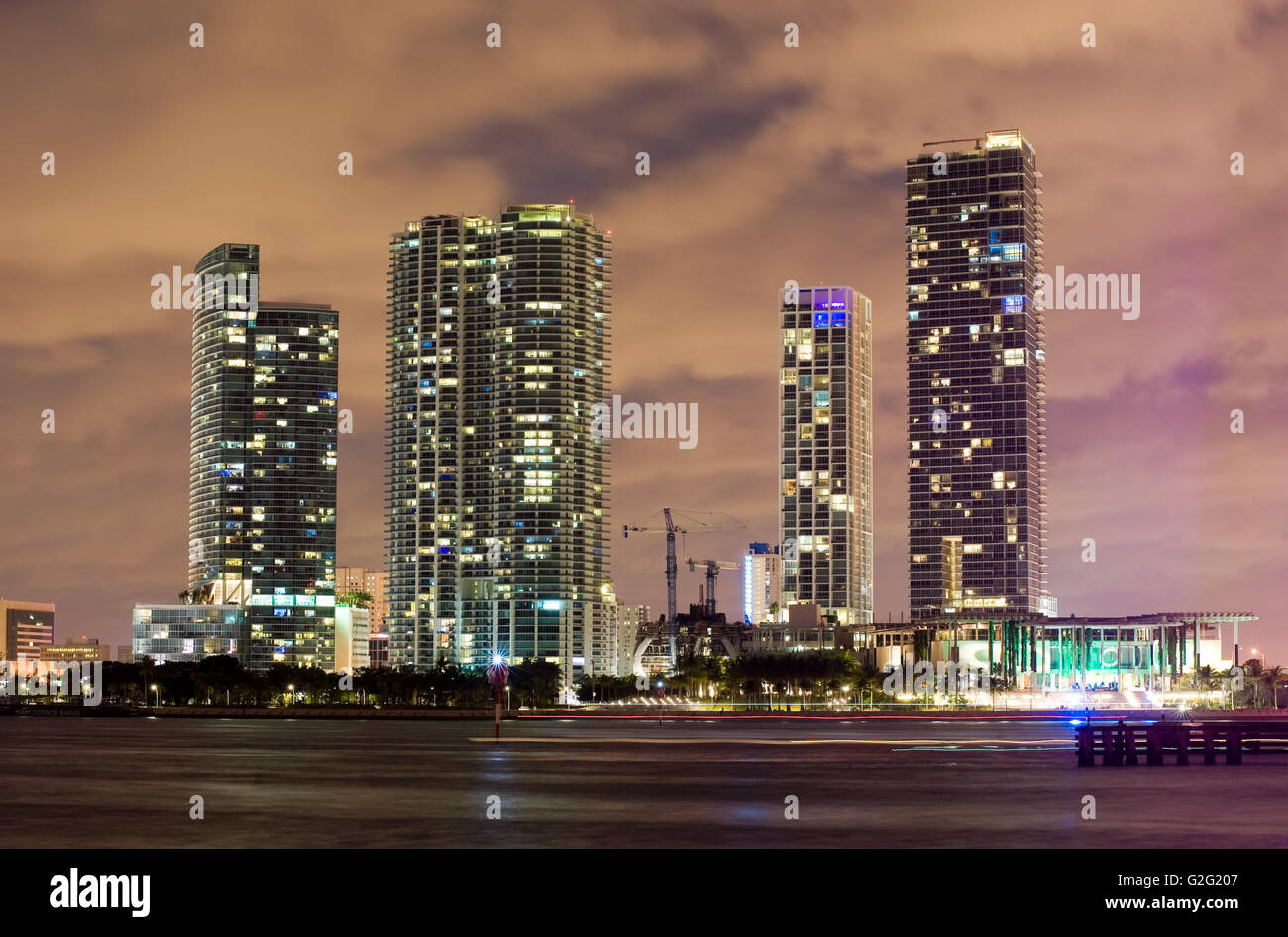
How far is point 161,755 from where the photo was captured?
10531cm

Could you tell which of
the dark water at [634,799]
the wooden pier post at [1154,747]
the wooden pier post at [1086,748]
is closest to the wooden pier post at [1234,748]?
the dark water at [634,799]

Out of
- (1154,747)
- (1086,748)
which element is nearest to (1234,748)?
(1154,747)

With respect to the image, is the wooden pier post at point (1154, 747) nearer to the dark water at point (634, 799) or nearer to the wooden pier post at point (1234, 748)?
the dark water at point (634, 799)

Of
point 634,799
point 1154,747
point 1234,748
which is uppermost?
point 634,799

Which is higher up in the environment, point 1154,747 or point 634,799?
point 634,799

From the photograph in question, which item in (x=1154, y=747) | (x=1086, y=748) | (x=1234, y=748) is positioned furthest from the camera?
(x=1234, y=748)

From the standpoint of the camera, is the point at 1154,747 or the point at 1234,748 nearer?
the point at 1154,747

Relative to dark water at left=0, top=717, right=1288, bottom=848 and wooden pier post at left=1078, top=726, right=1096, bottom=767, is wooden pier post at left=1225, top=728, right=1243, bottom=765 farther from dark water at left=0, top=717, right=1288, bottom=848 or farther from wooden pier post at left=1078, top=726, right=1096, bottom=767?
wooden pier post at left=1078, top=726, right=1096, bottom=767

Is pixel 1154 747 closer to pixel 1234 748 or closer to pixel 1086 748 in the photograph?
pixel 1086 748

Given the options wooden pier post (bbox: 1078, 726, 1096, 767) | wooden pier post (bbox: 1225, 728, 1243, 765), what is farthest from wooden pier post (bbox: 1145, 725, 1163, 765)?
wooden pier post (bbox: 1225, 728, 1243, 765)

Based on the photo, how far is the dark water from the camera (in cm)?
4838

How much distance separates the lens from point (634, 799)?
64.0m
